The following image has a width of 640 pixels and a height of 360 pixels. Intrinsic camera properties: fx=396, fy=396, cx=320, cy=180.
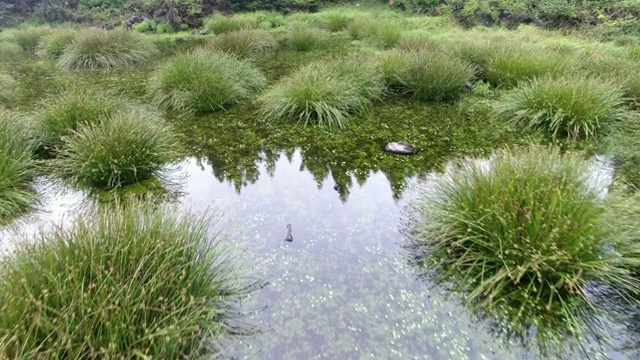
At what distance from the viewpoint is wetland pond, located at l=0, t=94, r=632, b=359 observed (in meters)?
2.74

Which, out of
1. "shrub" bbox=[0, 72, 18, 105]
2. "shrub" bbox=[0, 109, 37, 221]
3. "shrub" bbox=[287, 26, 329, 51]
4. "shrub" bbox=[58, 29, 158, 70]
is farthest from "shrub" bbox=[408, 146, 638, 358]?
"shrub" bbox=[58, 29, 158, 70]

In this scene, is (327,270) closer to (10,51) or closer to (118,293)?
(118,293)

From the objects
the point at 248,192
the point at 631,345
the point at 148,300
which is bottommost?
the point at 248,192

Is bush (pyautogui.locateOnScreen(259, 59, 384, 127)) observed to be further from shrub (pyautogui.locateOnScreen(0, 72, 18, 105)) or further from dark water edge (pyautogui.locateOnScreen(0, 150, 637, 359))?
shrub (pyautogui.locateOnScreen(0, 72, 18, 105))

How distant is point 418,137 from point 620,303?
12.1 feet

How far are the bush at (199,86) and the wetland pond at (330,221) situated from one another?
49 cm

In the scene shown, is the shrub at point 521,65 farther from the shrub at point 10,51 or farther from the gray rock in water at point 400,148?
the shrub at point 10,51

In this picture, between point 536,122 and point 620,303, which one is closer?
point 620,303

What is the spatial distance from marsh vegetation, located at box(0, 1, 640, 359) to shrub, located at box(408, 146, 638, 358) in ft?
0.06

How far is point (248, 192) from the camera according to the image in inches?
190

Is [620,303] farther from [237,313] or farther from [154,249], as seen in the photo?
[154,249]

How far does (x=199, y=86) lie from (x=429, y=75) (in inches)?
168

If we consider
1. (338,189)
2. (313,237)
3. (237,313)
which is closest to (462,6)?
(338,189)

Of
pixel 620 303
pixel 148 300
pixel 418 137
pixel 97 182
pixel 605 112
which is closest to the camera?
pixel 148 300
